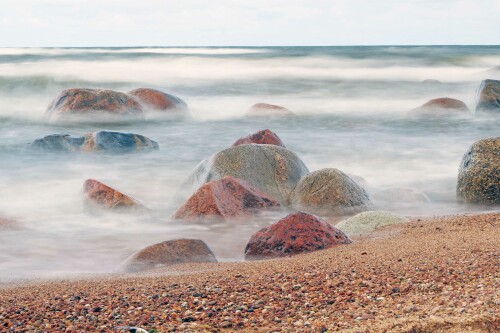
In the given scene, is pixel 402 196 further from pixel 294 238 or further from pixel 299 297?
pixel 299 297

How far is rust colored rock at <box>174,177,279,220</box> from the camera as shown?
713 cm

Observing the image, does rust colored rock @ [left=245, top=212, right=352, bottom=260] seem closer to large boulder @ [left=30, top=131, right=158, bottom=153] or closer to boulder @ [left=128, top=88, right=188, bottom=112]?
large boulder @ [left=30, top=131, right=158, bottom=153]

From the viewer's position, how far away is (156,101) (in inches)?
669

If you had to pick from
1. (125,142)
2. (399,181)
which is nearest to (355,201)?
(399,181)

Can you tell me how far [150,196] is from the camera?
8.97m

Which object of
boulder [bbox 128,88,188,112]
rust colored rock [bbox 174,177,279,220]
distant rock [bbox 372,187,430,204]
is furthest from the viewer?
boulder [bbox 128,88,188,112]

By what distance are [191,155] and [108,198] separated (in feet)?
15.3

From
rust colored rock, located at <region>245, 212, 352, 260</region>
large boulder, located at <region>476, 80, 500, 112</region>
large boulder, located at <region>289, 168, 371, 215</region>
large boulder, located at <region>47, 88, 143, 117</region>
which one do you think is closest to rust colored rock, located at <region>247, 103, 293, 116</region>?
large boulder, located at <region>47, 88, 143, 117</region>

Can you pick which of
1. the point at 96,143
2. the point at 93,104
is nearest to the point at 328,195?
the point at 96,143

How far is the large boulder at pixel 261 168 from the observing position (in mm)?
8047

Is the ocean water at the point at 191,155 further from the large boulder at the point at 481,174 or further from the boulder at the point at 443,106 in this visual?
the boulder at the point at 443,106

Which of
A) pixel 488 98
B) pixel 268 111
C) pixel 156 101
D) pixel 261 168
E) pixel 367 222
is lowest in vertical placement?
pixel 367 222

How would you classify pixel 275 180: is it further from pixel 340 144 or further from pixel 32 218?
pixel 340 144

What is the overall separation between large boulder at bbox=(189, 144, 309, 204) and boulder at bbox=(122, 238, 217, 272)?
2.40 metres
